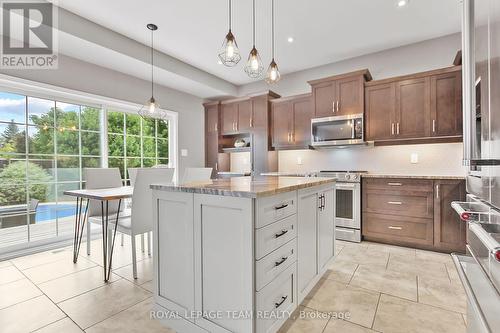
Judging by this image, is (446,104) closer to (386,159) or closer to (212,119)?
(386,159)

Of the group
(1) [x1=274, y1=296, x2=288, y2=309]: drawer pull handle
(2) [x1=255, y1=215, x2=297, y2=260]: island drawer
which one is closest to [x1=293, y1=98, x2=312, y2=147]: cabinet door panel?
(2) [x1=255, y1=215, x2=297, y2=260]: island drawer

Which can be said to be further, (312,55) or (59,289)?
(312,55)

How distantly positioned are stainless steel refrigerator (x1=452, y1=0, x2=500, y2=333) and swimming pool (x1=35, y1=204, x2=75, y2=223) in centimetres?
417

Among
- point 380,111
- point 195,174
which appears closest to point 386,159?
point 380,111

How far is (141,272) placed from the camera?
8.00 ft

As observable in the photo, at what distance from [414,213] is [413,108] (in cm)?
141

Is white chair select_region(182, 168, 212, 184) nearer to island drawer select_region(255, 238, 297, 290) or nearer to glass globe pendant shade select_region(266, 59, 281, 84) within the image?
glass globe pendant shade select_region(266, 59, 281, 84)

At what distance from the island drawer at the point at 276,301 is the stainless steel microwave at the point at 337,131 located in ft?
8.24

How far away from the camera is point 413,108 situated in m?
3.24

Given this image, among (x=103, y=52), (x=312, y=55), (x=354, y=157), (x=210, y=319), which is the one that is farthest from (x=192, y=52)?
(x=210, y=319)

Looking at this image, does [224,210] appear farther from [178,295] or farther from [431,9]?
[431,9]

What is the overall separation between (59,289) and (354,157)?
159 inches

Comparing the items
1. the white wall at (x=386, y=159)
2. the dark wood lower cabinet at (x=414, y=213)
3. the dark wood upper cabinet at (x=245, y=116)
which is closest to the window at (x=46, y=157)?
the dark wood upper cabinet at (x=245, y=116)

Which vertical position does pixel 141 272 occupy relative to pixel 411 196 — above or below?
below
